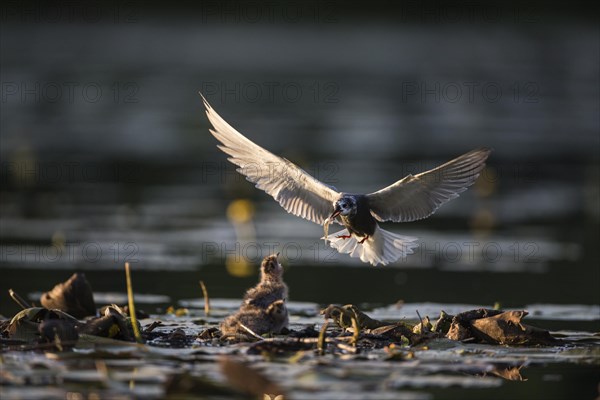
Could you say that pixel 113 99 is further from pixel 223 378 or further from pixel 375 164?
pixel 223 378

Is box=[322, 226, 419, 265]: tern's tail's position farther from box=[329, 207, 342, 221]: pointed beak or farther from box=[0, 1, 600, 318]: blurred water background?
box=[0, 1, 600, 318]: blurred water background

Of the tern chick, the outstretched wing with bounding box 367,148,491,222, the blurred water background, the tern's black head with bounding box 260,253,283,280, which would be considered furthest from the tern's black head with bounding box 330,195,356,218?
the blurred water background

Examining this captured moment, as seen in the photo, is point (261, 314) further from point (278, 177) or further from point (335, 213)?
Result: point (278, 177)

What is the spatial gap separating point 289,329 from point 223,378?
2.46 meters

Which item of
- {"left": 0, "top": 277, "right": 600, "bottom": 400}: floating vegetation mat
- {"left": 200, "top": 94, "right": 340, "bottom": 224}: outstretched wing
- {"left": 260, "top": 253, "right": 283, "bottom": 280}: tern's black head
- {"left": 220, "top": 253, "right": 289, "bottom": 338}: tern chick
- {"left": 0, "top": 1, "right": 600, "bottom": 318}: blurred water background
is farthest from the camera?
{"left": 0, "top": 1, "right": 600, "bottom": 318}: blurred water background

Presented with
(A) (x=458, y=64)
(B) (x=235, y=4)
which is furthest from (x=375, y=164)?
(B) (x=235, y=4)

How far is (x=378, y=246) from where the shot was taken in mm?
12453

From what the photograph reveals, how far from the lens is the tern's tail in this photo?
12305mm

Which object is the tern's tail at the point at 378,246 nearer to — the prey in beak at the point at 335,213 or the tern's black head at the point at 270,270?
the prey in beak at the point at 335,213

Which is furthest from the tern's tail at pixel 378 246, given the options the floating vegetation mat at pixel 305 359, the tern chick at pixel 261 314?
the tern chick at pixel 261 314

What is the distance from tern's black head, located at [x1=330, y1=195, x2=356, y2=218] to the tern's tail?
2.20ft

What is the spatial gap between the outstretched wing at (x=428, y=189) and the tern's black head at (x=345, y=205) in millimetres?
263

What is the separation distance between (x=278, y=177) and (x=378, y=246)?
126 cm

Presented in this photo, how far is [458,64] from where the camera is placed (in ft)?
143
